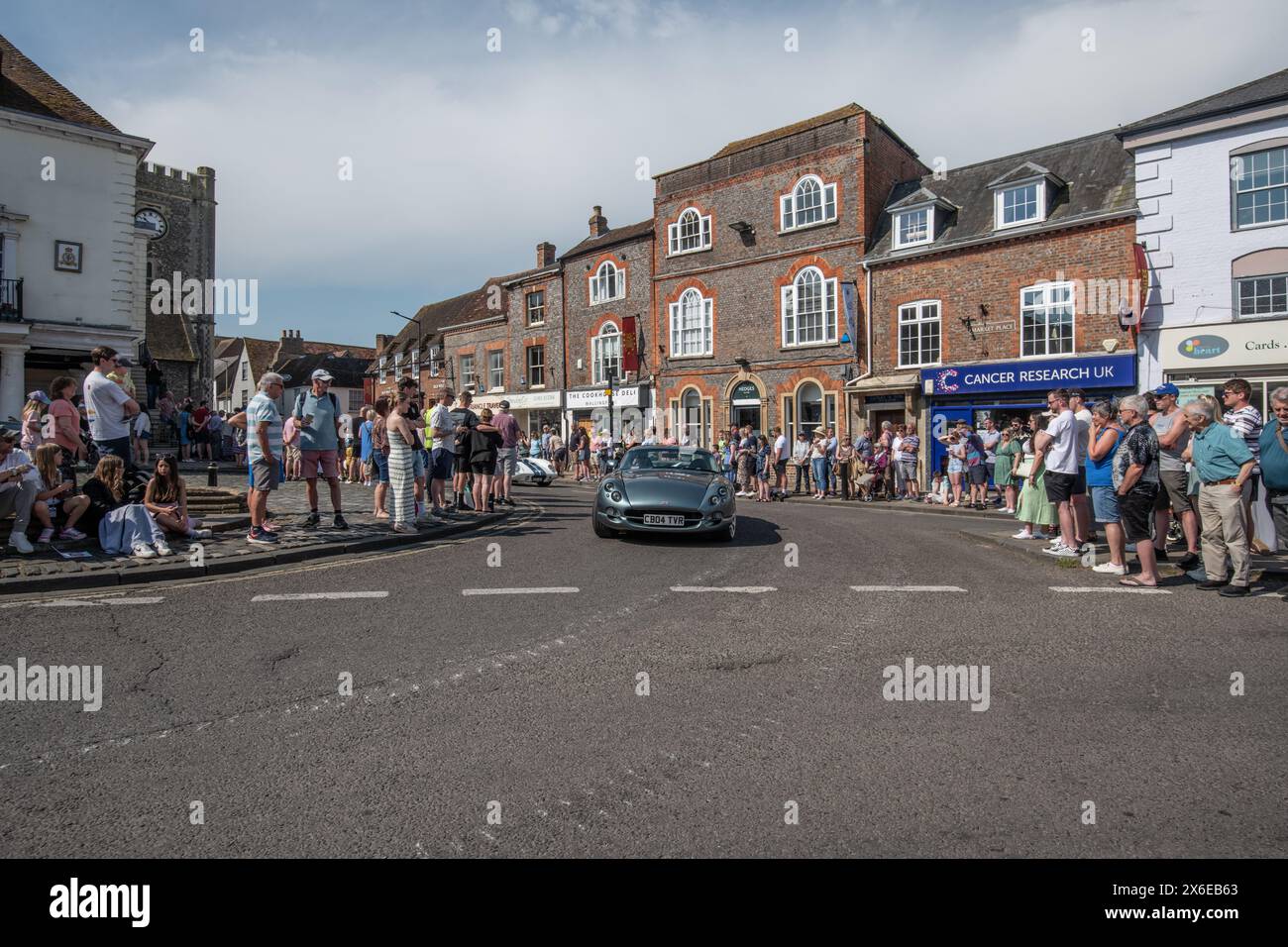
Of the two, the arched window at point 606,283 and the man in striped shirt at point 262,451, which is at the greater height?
the arched window at point 606,283

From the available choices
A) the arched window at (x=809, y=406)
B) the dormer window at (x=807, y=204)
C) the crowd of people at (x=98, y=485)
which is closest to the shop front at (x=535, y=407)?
the arched window at (x=809, y=406)

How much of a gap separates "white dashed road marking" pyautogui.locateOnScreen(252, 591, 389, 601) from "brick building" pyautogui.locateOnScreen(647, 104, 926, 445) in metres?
20.8

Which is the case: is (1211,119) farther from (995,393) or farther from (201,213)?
(201,213)

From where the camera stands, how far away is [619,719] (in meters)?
3.79

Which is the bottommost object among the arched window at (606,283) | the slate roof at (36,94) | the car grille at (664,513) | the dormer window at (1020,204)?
the car grille at (664,513)

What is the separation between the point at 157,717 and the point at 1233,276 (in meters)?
22.0

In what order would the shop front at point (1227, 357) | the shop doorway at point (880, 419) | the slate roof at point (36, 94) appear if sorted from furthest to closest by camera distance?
the shop doorway at point (880, 419)
the slate roof at point (36, 94)
the shop front at point (1227, 357)

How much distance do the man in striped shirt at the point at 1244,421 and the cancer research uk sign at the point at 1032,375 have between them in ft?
43.2

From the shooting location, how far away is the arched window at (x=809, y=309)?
84.8 feet

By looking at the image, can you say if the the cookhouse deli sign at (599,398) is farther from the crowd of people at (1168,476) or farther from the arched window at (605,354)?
the crowd of people at (1168,476)

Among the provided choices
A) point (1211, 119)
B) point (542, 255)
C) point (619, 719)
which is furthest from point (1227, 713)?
point (542, 255)

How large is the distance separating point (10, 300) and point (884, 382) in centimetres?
2549

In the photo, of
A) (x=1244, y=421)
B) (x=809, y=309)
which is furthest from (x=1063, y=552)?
(x=809, y=309)

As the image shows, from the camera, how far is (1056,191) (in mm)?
21703
